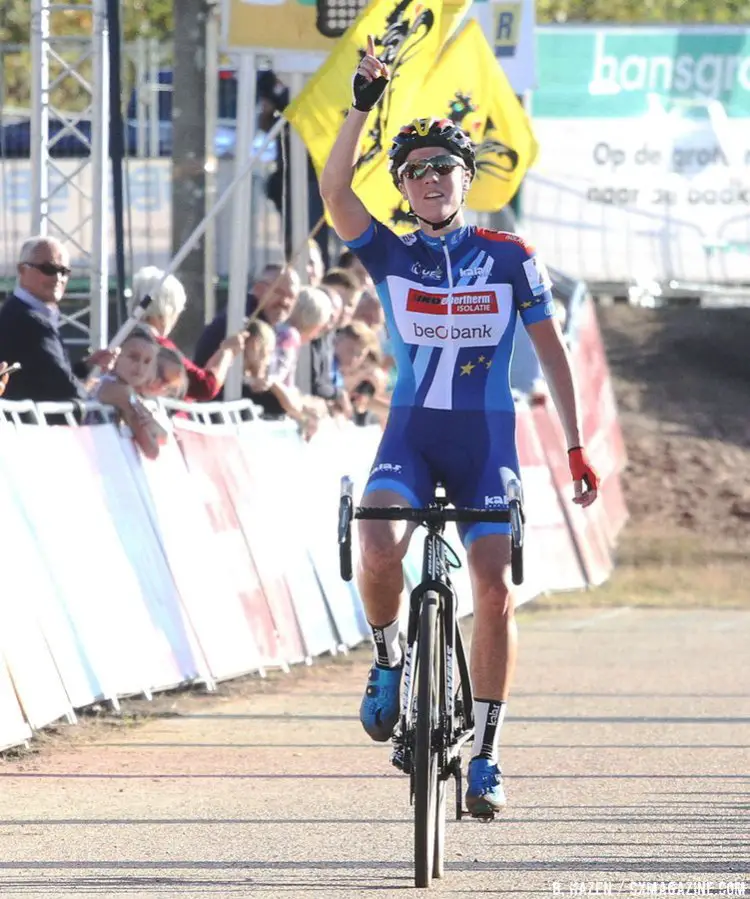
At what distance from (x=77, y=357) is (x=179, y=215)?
1804 mm

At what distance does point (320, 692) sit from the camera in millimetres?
11422

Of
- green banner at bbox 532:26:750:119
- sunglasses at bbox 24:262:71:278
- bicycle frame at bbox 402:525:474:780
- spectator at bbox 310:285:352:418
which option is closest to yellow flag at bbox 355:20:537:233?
spectator at bbox 310:285:352:418

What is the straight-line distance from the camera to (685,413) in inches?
1086

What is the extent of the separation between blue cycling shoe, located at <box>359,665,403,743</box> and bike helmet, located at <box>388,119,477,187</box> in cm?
160

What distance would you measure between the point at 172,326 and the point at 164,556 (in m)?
2.41

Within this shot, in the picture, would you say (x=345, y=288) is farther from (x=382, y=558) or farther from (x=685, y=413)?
(x=685, y=413)

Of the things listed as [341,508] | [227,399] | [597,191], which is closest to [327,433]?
[227,399]

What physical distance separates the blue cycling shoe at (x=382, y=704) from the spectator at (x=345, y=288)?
29.2 ft

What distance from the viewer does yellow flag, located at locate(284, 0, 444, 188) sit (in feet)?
42.2

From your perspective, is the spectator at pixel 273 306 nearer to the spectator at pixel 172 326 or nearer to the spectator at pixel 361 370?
the spectator at pixel 172 326

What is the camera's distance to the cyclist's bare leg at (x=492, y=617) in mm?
6969

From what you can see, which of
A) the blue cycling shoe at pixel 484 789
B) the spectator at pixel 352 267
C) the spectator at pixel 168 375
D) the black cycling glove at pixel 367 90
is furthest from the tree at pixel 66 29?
the blue cycling shoe at pixel 484 789

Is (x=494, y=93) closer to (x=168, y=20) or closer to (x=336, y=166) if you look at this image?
(x=336, y=166)

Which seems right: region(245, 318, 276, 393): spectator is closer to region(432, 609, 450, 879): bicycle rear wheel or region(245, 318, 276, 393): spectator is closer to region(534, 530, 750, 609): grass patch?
region(534, 530, 750, 609): grass patch
